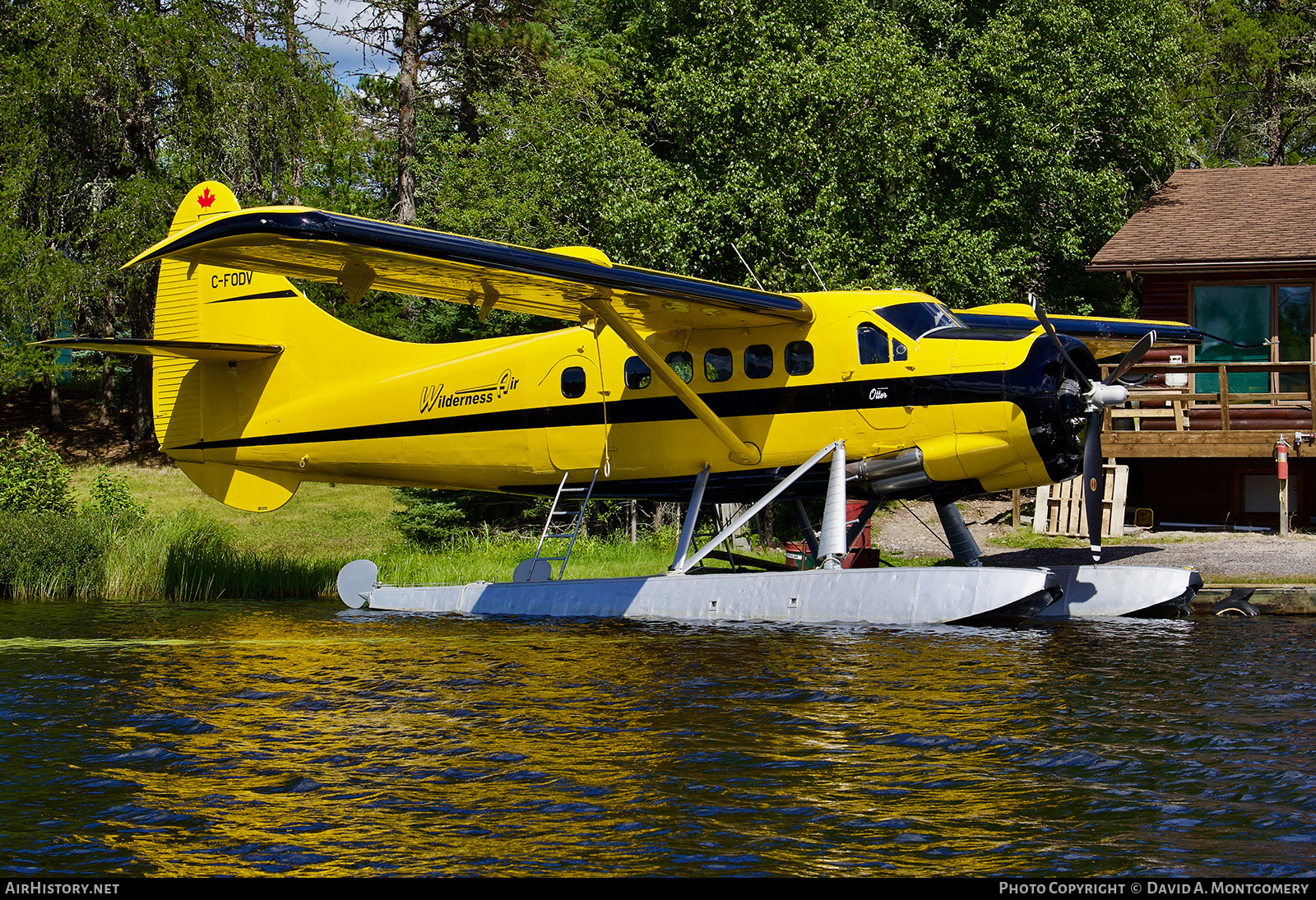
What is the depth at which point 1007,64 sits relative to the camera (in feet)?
75.8

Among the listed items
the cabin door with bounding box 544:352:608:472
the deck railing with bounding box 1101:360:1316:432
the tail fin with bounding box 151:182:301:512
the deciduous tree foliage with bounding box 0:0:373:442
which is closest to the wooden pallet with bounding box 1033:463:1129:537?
the deck railing with bounding box 1101:360:1316:432

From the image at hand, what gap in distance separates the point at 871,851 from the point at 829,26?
20030 millimetres

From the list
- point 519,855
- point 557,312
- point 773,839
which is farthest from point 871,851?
point 557,312

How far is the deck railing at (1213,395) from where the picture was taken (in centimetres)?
1877

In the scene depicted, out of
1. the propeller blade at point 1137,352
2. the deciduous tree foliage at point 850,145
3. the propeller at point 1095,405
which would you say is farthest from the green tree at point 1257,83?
the propeller at point 1095,405

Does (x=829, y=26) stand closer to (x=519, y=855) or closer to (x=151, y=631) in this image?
(x=151, y=631)

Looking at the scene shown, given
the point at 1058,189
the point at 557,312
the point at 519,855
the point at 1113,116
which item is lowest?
the point at 519,855

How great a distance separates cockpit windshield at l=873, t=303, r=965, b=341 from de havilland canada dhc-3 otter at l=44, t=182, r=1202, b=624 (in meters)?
0.03

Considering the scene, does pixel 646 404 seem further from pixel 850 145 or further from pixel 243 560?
pixel 850 145

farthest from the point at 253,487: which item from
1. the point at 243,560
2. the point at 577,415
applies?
the point at 577,415

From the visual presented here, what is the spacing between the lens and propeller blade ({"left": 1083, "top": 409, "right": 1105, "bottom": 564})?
12.1 m

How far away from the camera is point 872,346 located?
12.6 metres

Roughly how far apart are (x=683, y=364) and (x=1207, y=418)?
1238 cm

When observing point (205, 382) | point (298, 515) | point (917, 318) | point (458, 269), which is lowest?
point (298, 515)
